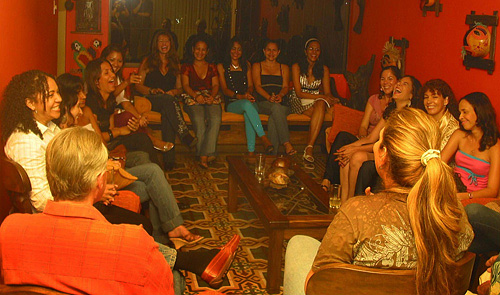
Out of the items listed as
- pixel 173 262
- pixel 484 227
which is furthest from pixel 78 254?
pixel 484 227

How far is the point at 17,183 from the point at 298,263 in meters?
1.44

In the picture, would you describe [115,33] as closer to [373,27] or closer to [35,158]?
[373,27]

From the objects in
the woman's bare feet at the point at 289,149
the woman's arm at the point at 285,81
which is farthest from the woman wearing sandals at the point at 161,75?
the woman's arm at the point at 285,81

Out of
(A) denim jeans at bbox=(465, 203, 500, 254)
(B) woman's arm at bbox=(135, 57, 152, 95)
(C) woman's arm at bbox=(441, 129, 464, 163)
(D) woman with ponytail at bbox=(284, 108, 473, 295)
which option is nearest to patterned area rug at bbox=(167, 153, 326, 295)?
(B) woman's arm at bbox=(135, 57, 152, 95)

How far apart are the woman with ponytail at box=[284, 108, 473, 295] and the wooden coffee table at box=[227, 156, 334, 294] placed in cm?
139

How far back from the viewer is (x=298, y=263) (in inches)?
103

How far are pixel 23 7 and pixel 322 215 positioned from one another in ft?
8.94

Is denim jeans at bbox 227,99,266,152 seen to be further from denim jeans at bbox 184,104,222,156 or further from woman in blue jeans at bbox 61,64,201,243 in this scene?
woman in blue jeans at bbox 61,64,201,243

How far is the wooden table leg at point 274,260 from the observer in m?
3.53

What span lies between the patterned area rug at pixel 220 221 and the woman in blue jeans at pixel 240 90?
470 mm

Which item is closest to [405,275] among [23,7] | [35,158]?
[35,158]

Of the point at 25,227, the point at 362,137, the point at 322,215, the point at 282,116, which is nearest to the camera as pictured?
the point at 25,227

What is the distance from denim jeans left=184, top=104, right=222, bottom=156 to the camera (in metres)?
6.51

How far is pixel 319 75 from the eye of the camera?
7227mm
